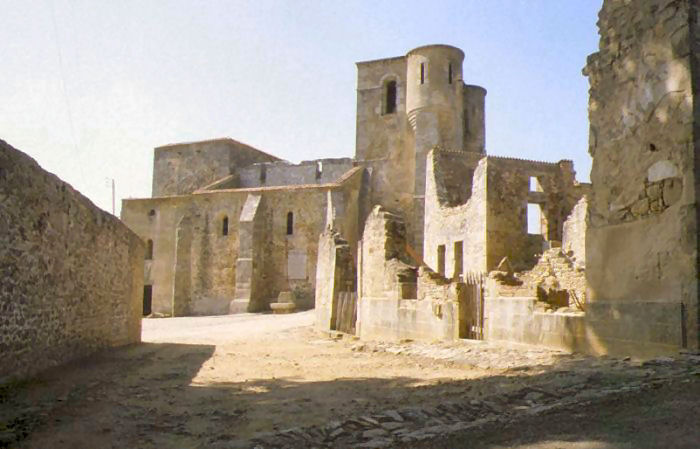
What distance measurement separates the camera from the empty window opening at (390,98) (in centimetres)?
3788

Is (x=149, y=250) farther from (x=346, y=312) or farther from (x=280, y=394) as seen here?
(x=280, y=394)

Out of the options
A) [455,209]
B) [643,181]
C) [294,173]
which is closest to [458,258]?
[455,209]

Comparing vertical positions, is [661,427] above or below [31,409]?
above

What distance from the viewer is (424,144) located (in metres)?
34.5

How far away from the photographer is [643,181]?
7637 mm

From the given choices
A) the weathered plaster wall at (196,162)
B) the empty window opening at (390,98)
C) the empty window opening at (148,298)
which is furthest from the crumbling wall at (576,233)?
the empty window opening at (148,298)

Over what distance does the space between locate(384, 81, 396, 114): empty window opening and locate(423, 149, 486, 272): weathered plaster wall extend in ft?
38.5

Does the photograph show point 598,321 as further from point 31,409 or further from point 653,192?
point 31,409

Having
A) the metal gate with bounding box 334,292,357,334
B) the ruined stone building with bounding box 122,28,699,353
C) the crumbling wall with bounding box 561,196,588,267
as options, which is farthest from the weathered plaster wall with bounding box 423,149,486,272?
the metal gate with bounding box 334,292,357,334

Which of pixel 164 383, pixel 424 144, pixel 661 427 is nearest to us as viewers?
pixel 661 427

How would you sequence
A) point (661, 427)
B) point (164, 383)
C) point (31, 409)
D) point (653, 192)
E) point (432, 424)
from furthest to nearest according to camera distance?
point (164, 383)
point (653, 192)
point (31, 409)
point (432, 424)
point (661, 427)

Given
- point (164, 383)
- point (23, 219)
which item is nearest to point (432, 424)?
point (164, 383)

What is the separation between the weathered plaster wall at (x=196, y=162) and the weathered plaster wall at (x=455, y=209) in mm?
16224

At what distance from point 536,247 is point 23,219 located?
61.0ft
